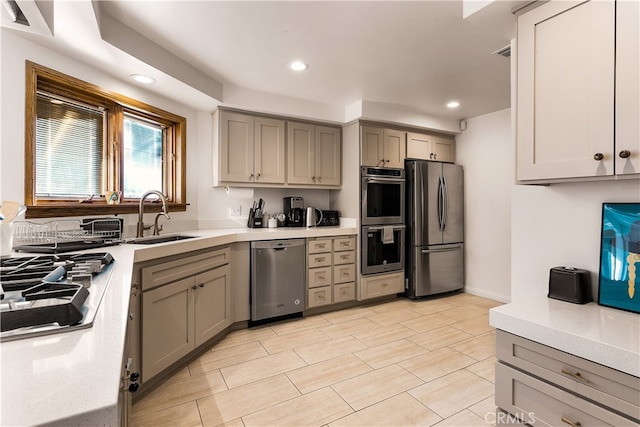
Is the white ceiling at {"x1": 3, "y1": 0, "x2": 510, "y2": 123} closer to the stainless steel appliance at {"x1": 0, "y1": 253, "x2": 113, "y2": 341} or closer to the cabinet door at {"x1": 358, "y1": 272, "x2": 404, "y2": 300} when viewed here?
the stainless steel appliance at {"x1": 0, "y1": 253, "x2": 113, "y2": 341}

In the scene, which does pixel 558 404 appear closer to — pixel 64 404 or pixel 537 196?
pixel 537 196

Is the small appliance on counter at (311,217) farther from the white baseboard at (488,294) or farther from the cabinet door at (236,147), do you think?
the white baseboard at (488,294)

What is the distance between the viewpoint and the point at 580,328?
1130 millimetres

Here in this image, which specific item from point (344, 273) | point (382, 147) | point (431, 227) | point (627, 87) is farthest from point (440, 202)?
point (627, 87)

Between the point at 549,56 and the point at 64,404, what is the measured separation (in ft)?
6.36

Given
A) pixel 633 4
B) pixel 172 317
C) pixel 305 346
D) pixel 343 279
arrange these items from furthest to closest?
1. pixel 343 279
2. pixel 305 346
3. pixel 172 317
4. pixel 633 4

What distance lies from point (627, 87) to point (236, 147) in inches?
117

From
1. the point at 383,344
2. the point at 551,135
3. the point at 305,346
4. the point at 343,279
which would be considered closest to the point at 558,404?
the point at 551,135

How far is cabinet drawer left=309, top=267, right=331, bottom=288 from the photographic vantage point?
135 inches

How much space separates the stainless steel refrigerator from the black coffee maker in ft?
4.57

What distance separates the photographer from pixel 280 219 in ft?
12.3

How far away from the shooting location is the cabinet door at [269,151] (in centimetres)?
341

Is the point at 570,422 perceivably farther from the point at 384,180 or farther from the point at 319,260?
the point at 384,180

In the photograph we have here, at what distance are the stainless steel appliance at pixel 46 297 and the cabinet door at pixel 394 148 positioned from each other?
3.26m
